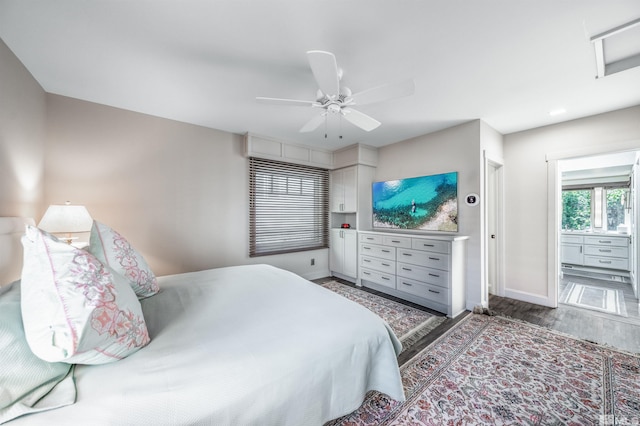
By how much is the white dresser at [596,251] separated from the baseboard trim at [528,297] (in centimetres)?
292

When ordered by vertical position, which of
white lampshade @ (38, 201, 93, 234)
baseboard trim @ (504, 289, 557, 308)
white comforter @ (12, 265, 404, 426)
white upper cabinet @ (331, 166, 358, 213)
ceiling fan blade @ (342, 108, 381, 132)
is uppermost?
ceiling fan blade @ (342, 108, 381, 132)

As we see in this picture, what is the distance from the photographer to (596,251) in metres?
4.77

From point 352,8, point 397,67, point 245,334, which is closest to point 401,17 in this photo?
point 352,8

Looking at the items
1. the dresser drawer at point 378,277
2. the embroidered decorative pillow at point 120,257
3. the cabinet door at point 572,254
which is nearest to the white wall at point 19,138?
the embroidered decorative pillow at point 120,257

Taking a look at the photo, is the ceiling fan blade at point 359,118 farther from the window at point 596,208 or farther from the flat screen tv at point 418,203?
the window at point 596,208

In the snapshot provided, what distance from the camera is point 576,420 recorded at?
1447 millimetres

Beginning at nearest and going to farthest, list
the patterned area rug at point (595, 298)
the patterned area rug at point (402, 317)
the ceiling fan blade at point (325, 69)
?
1. the ceiling fan blade at point (325, 69)
2. the patterned area rug at point (402, 317)
3. the patterned area rug at point (595, 298)

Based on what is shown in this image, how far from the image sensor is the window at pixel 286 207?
3836 millimetres

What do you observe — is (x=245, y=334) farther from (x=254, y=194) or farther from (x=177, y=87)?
(x=254, y=194)

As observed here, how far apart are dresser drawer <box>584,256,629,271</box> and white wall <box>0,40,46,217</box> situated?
27.5 ft

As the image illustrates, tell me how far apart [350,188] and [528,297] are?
118 inches

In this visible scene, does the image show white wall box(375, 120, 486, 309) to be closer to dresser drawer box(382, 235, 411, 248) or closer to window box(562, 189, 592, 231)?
dresser drawer box(382, 235, 411, 248)

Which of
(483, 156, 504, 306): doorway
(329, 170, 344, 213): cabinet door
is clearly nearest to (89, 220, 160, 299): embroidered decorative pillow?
(329, 170, 344, 213): cabinet door

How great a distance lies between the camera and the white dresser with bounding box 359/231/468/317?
292cm
